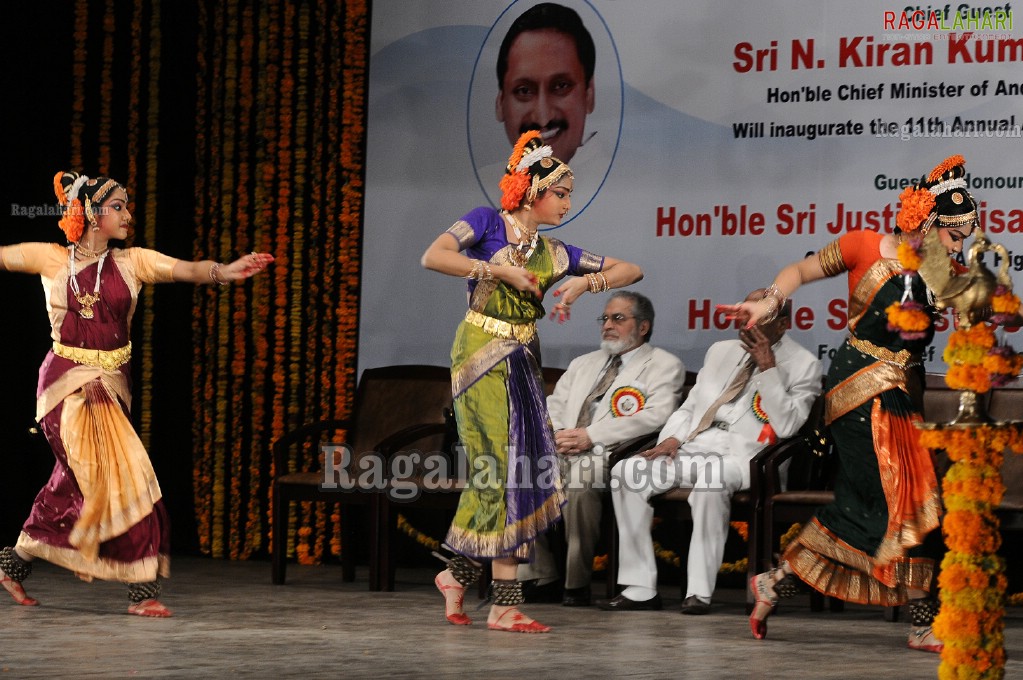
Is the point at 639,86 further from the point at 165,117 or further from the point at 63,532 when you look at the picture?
the point at 63,532

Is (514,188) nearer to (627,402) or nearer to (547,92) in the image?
(627,402)

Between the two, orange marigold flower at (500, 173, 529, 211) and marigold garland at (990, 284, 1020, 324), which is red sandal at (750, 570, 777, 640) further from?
marigold garland at (990, 284, 1020, 324)

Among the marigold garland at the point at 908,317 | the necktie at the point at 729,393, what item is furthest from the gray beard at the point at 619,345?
the marigold garland at the point at 908,317

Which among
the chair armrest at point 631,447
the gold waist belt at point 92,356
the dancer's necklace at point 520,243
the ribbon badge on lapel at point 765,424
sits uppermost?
the dancer's necklace at point 520,243

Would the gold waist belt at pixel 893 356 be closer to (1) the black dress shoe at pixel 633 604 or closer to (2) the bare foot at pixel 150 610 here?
(1) the black dress shoe at pixel 633 604

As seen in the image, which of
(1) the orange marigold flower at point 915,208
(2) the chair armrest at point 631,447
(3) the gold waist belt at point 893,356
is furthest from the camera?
(2) the chair armrest at point 631,447

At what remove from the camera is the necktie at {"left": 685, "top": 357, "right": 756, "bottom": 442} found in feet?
20.6

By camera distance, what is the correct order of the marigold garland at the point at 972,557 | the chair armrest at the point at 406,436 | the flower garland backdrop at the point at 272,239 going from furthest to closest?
the flower garland backdrop at the point at 272,239 < the chair armrest at the point at 406,436 < the marigold garland at the point at 972,557

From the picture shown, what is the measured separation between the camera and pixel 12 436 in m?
8.05

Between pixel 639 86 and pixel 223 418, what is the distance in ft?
8.64

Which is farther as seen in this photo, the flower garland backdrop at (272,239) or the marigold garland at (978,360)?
the flower garland backdrop at (272,239)

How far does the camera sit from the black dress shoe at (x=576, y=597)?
20.3ft

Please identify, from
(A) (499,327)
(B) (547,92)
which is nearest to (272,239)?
(B) (547,92)

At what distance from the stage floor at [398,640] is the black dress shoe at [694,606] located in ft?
0.30
